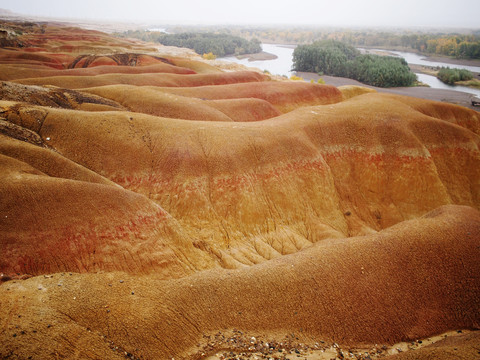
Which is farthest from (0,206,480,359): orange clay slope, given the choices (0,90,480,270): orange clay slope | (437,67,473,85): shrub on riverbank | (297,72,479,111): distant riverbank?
(437,67,473,85): shrub on riverbank

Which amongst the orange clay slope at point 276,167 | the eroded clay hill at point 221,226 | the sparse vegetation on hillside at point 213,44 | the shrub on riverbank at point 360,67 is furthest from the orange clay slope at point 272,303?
the sparse vegetation on hillside at point 213,44

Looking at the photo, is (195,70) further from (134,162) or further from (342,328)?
(342,328)

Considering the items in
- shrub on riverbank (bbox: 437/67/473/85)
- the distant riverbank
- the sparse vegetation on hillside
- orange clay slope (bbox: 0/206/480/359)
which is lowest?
orange clay slope (bbox: 0/206/480/359)

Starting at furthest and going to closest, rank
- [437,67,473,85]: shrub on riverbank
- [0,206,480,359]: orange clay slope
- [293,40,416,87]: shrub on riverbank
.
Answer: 1. [437,67,473,85]: shrub on riverbank
2. [293,40,416,87]: shrub on riverbank
3. [0,206,480,359]: orange clay slope

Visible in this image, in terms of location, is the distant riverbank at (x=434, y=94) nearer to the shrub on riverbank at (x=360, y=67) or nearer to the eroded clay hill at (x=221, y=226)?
the shrub on riverbank at (x=360, y=67)

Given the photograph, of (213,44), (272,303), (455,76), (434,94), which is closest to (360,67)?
(434,94)

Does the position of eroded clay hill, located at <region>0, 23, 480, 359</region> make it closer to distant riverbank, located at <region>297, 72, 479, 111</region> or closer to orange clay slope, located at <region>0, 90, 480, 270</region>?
orange clay slope, located at <region>0, 90, 480, 270</region>
